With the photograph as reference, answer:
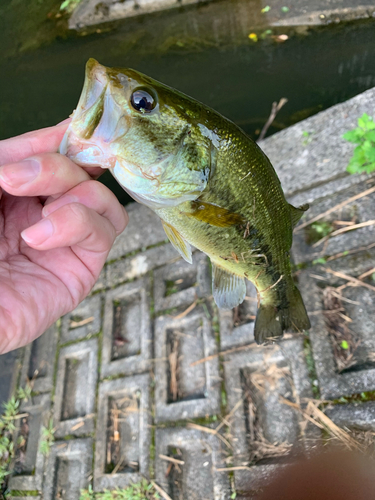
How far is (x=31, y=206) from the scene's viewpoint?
1759 millimetres

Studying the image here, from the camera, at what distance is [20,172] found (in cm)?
137

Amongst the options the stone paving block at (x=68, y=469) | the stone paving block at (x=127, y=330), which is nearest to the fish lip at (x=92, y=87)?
the stone paving block at (x=127, y=330)

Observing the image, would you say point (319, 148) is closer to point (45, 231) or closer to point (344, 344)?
point (344, 344)

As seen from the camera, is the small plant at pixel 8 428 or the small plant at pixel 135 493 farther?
the small plant at pixel 8 428

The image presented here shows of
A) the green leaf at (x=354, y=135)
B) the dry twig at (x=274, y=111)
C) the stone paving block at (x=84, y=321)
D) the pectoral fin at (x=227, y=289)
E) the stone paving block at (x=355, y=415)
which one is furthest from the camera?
the dry twig at (x=274, y=111)

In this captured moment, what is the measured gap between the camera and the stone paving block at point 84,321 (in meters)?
3.25

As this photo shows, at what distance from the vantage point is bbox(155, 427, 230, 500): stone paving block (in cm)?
239

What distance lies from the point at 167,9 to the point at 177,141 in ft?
16.4

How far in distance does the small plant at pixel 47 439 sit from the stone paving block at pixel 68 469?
4cm

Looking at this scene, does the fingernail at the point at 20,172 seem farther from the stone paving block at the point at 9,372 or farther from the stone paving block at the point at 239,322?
the stone paving block at the point at 9,372

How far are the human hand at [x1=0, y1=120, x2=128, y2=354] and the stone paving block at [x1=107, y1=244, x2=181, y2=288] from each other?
1291mm

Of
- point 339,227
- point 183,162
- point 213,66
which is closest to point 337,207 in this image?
point 339,227

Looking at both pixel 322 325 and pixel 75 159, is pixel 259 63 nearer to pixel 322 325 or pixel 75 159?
pixel 322 325

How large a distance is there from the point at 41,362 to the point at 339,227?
2997 mm
